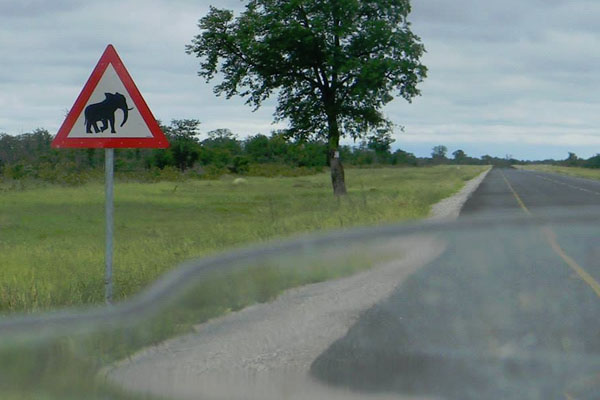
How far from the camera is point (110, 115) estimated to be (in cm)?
727

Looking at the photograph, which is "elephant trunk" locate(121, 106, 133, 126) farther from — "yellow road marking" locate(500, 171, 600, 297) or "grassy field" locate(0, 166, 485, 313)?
"yellow road marking" locate(500, 171, 600, 297)

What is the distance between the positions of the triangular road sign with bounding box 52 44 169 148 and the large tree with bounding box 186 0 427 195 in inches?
868

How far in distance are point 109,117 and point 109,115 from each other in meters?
0.04

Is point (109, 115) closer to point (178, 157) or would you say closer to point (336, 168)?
point (336, 168)

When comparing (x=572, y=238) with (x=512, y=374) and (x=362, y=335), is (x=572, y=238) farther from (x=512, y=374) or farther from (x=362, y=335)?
(x=362, y=335)

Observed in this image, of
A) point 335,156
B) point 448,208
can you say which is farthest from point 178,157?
point 448,208

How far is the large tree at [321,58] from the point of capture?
1171 inches

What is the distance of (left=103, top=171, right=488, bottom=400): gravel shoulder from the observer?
1342mm

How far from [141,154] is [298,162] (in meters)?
24.2

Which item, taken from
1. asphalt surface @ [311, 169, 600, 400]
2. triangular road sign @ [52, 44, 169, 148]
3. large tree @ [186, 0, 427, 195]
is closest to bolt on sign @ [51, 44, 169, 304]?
triangular road sign @ [52, 44, 169, 148]

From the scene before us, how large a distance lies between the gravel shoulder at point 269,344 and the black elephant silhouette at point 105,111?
5.94 metres

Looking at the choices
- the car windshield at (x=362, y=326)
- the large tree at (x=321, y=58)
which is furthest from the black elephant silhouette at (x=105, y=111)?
the large tree at (x=321, y=58)

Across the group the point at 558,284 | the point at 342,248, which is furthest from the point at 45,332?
the point at 558,284

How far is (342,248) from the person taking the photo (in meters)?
1.38
